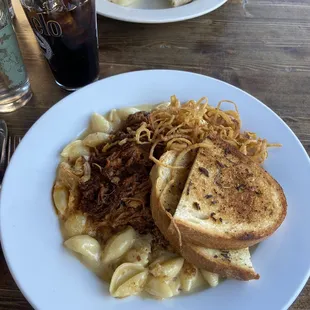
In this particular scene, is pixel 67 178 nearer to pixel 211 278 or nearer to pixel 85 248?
pixel 85 248

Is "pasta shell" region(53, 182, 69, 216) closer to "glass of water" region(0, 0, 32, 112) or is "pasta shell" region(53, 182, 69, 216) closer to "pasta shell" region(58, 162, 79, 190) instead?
"pasta shell" region(58, 162, 79, 190)

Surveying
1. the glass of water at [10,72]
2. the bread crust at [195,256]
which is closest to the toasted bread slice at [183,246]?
the bread crust at [195,256]

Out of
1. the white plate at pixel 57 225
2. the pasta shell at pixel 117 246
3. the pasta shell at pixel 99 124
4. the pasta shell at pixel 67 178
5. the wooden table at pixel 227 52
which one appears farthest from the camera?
the wooden table at pixel 227 52

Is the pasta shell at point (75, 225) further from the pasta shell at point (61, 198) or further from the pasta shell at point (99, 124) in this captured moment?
the pasta shell at point (99, 124)

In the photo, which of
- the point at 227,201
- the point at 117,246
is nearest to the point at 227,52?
the point at 227,201

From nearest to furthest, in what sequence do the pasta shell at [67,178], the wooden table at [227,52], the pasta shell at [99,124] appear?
the pasta shell at [67,178], the pasta shell at [99,124], the wooden table at [227,52]
